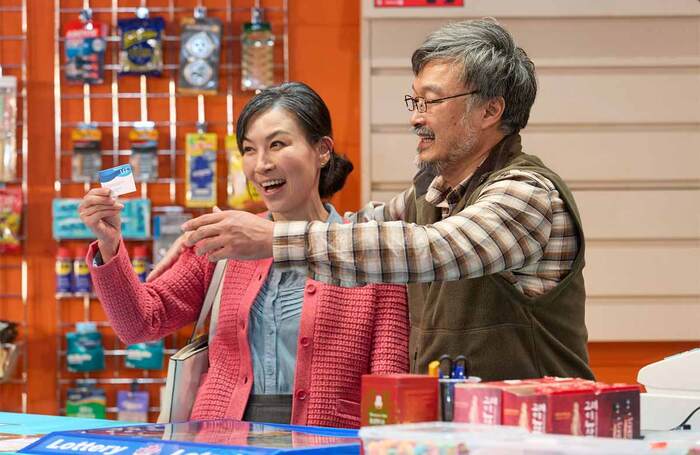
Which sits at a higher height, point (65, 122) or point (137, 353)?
point (65, 122)

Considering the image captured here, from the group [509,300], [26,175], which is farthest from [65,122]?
[509,300]

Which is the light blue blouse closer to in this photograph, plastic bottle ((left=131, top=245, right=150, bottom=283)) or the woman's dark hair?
the woman's dark hair

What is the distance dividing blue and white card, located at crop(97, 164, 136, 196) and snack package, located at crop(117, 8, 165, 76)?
74.9 inches

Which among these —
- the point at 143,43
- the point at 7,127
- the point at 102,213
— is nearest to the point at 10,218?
the point at 7,127

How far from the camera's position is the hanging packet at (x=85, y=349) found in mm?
4012

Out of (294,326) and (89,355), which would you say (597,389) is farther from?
(89,355)

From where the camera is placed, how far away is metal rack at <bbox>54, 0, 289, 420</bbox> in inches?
161

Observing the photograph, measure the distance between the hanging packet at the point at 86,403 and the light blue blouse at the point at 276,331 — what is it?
1.76 metres

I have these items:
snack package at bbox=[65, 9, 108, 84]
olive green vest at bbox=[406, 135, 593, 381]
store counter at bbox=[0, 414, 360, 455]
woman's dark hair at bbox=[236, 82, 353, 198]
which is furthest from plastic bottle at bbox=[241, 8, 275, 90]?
store counter at bbox=[0, 414, 360, 455]

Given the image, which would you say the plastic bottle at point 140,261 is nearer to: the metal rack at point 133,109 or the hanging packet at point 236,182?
the metal rack at point 133,109

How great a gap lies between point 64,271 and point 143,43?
3.31 feet

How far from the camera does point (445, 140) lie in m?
2.08

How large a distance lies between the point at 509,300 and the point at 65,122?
2738 mm

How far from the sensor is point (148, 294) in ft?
8.70
